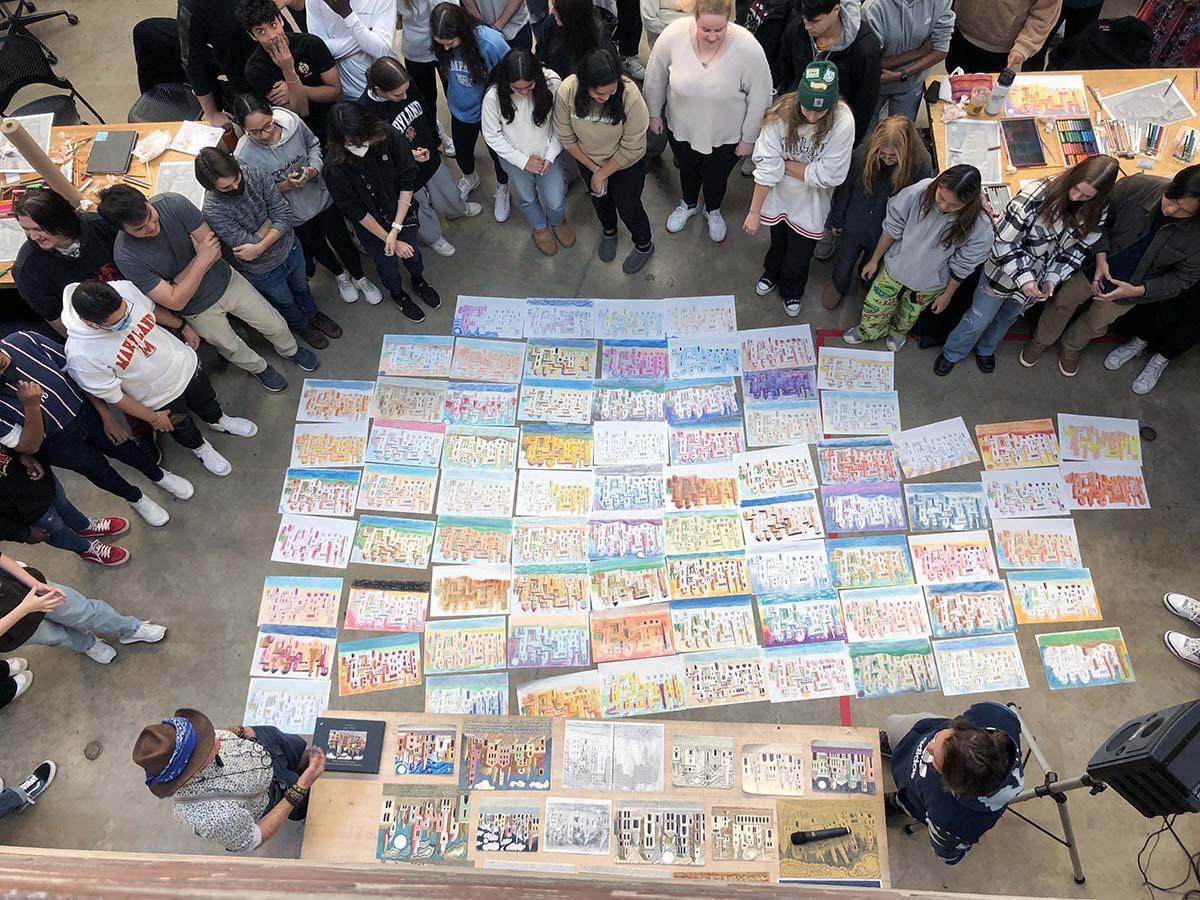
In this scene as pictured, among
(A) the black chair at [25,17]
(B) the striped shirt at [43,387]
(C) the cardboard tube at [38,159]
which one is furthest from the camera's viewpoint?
(A) the black chair at [25,17]

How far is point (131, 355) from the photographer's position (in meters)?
3.49

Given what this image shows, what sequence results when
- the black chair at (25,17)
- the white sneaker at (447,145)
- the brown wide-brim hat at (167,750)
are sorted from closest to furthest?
the brown wide-brim hat at (167,750)
the white sneaker at (447,145)
the black chair at (25,17)

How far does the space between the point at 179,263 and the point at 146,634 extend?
189cm

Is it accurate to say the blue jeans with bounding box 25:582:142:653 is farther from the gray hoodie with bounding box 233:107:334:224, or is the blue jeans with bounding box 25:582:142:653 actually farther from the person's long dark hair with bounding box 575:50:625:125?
the person's long dark hair with bounding box 575:50:625:125

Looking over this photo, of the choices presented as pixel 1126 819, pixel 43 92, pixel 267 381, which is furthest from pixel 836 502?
pixel 43 92

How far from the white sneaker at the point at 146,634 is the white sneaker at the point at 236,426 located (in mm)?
1144

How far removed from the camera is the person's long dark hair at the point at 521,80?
12.2 feet

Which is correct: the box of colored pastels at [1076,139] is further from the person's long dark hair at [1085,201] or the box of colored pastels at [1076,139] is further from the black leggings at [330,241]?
the black leggings at [330,241]

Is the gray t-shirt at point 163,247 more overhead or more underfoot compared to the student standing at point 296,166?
more underfoot

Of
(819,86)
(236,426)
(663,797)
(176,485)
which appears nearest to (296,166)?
(236,426)

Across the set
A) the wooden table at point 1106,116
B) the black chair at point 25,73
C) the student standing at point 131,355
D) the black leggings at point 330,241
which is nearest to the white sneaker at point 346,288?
the black leggings at point 330,241

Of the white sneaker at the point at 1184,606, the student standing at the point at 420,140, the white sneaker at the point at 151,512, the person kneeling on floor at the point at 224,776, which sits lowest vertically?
the person kneeling on floor at the point at 224,776

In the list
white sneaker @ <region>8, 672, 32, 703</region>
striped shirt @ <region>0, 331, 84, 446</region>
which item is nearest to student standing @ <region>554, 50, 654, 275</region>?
striped shirt @ <region>0, 331, 84, 446</region>

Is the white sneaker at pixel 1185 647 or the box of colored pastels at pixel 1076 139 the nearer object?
the white sneaker at pixel 1185 647
